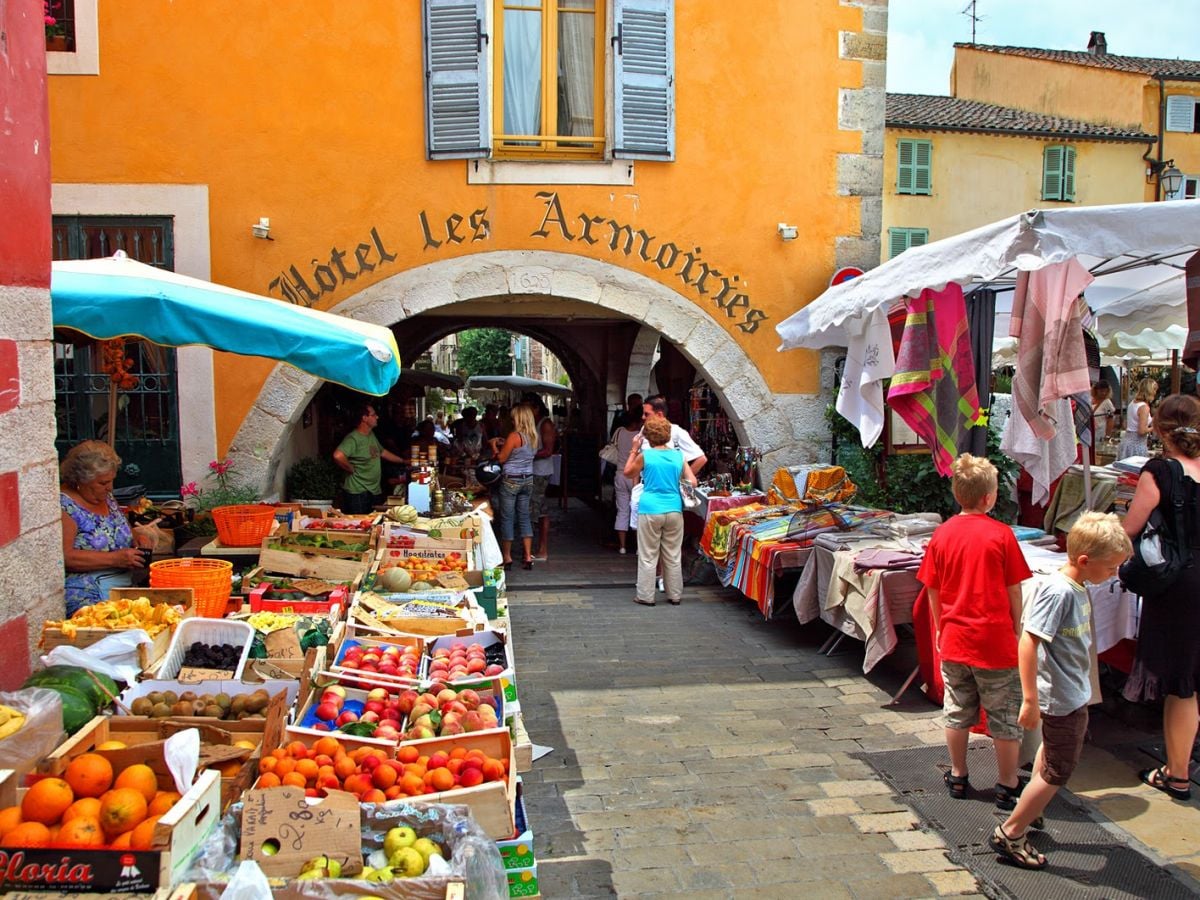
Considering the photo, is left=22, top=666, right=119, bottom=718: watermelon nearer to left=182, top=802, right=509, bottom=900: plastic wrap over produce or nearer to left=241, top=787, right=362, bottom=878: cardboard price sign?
left=182, top=802, right=509, bottom=900: plastic wrap over produce

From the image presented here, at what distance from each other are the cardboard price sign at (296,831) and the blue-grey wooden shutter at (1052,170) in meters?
26.1

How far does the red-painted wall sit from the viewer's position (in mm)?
3475

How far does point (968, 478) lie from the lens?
3.92 metres

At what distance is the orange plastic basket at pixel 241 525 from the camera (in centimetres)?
586

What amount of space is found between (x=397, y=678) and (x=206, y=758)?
987mm

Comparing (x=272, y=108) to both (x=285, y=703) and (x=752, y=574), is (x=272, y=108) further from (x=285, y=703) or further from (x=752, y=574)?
(x=285, y=703)

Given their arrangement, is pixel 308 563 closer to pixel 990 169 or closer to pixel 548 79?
pixel 548 79

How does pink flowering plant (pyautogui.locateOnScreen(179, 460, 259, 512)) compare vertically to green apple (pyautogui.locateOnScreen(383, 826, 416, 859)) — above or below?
above

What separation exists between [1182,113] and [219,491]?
26.7 m

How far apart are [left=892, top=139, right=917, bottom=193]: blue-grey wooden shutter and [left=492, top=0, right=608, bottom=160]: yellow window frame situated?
17.4m

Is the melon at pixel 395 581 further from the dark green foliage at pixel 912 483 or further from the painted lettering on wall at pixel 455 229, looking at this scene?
the dark green foliage at pixel 912 483

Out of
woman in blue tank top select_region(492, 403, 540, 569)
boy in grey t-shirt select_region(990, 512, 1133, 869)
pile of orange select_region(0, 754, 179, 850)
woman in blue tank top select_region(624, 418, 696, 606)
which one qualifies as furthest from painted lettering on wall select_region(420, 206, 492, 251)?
pile of orange select_region(0, 754, 179, 850)

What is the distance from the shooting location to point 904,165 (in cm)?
2364


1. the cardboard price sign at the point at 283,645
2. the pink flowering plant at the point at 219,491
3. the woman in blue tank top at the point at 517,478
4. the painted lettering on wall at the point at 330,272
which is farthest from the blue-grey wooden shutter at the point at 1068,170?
the cardboard price sign at the point at 283,645
